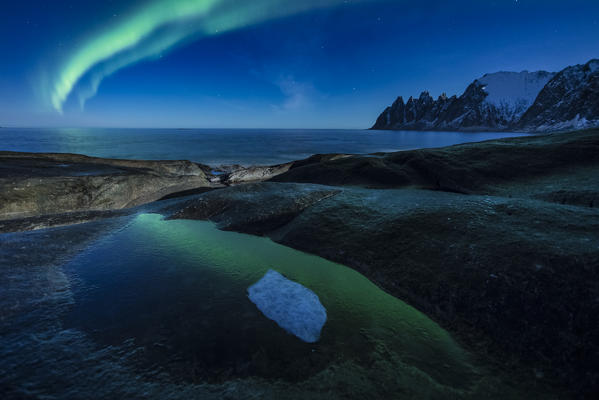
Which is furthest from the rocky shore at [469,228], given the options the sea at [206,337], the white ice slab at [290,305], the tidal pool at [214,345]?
the white ice slab at [290,305]

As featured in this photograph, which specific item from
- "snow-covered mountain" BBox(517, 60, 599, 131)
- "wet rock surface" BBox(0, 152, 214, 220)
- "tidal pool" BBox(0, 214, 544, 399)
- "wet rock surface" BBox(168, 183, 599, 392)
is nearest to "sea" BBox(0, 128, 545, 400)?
"tidal pool" BBox(0, 214, 544, 399)

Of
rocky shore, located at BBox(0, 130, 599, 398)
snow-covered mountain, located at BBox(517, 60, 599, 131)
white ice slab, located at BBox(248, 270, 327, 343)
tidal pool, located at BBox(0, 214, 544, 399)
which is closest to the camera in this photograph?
tidal pool, located at BBox(0, 214, 544, 399)

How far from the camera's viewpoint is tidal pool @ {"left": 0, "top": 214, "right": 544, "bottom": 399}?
4.27 m

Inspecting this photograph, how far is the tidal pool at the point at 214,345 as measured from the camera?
4270 millimetres

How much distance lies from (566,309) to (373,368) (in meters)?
4.64

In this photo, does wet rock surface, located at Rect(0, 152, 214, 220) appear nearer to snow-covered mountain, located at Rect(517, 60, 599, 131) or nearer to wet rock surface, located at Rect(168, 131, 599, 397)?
wet rock surface, located at Rect(168, 131, 599, 397)

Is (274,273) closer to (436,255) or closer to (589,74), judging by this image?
(436,255)

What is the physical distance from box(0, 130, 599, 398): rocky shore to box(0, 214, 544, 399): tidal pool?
1.16 m

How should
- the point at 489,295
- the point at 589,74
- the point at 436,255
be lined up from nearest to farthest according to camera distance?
1. the point at 489,295
2. the point at 436,255
3. the point at 589,74

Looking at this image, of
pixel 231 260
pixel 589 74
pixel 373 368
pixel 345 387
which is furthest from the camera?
pixel 589 74

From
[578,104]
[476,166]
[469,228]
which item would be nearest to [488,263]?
[469,228]

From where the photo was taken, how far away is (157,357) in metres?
4.82

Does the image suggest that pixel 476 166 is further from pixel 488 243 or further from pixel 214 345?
pixel 214 345

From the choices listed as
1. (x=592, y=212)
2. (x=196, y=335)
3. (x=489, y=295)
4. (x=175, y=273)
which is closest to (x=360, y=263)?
(x=489, y=295)
